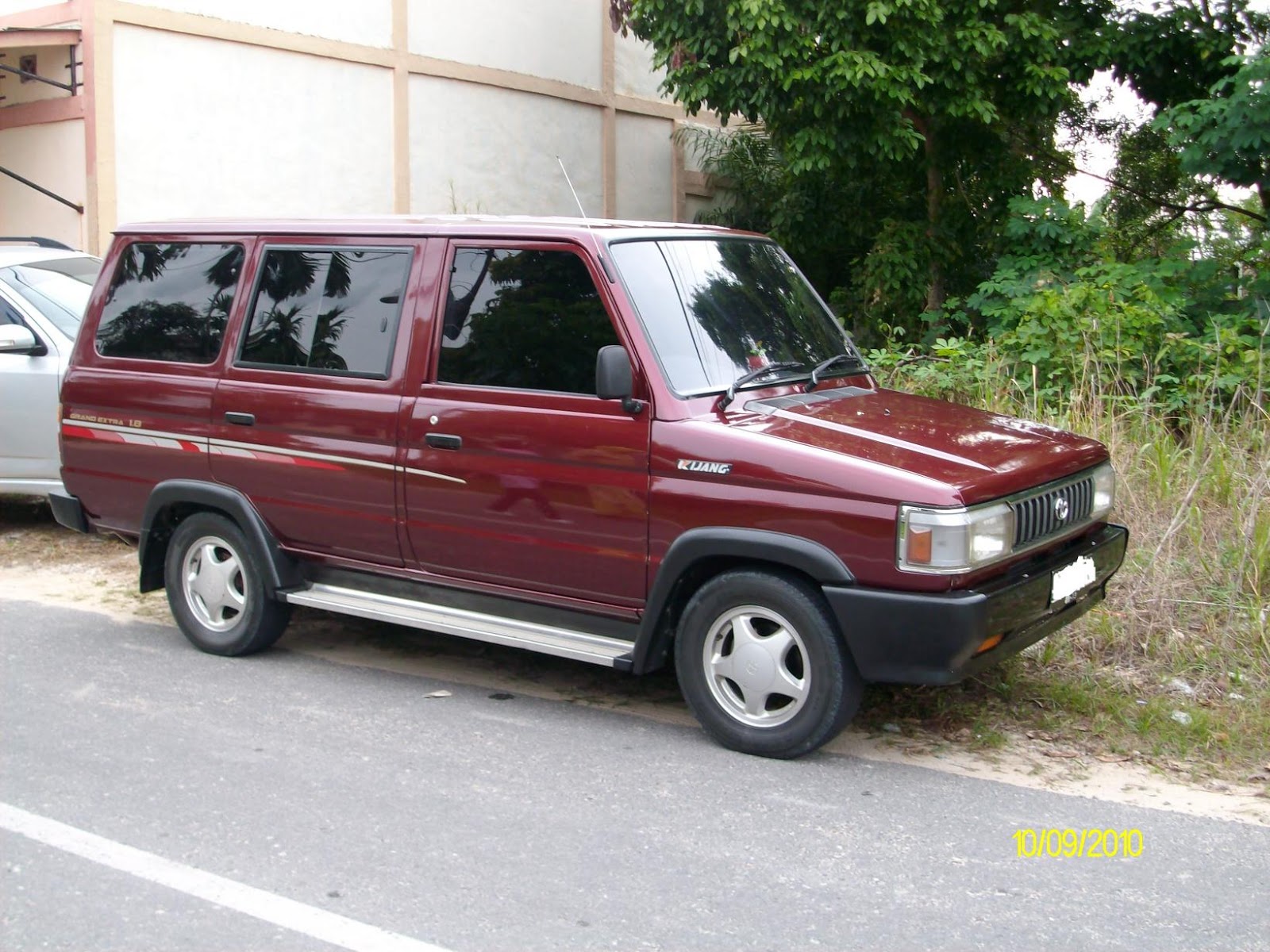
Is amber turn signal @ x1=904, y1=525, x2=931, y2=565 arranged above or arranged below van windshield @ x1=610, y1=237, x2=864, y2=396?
below

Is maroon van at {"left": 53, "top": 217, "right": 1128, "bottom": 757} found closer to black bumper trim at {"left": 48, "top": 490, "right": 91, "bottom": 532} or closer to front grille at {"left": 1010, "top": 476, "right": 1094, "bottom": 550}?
front grille at {"left": 1010, "top": 476, "right": 1094, "bottom": 550}

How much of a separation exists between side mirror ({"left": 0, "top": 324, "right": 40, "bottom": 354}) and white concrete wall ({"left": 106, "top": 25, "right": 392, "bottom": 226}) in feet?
13.3

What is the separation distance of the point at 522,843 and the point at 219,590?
9.30 ft

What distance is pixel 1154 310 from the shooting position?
30.6 feet

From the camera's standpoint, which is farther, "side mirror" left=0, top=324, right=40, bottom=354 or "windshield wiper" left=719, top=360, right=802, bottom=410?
"side mirror" left=0, top=324, right=40, bottom=354

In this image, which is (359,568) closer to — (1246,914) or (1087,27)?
(1246,914)

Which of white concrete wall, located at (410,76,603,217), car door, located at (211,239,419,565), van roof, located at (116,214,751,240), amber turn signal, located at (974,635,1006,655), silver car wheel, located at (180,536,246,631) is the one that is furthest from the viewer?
white concrete wall, located at (410,76,603,217)

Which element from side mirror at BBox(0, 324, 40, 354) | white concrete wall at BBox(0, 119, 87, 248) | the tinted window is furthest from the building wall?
the tinted window

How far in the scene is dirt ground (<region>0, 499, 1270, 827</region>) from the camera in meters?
4.86

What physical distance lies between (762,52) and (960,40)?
177cm

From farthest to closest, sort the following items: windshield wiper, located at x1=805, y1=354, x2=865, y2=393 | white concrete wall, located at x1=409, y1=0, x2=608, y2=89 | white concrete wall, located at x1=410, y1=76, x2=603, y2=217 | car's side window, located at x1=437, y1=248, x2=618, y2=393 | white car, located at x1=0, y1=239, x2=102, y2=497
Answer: white concrete wall, located at x1=410, y1=76, x2=603, y2=217 → white concrete wall, located at x1=409, y1=0, x2=608, y2=89 → white car, located at x1=0, y1=239, x2=102, y2=497 → windshield wiper, located at x1=805, y1=354, x2=865, y2=393 → car's side window, located at x1=437, y1=248, x2=618, y2=393

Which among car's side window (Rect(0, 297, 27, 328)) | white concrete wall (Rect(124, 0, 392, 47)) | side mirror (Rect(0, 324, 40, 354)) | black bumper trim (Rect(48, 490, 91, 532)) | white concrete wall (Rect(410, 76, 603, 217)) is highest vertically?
white concrete wall (Rect(124, 0, 392, 47))

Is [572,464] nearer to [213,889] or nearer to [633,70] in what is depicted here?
[213,889]

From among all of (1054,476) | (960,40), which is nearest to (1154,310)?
(960,40)
